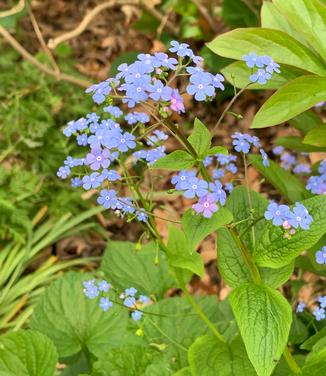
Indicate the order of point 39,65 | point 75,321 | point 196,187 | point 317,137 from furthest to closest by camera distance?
1. point 39,65
2. point 75,321
3. point 317,137
4. point 196,187

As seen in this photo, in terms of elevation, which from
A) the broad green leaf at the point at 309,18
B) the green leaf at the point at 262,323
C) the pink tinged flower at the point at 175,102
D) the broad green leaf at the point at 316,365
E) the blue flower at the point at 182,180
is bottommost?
the broad green leaf at the point at 316,365

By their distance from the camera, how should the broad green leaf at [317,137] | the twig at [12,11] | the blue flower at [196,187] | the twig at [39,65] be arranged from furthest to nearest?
the twig at [39,65], the twig at [12,11], the broad green leaf at [317,137], the blue flower at [196,187]

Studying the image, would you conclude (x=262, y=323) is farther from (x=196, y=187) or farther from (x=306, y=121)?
(x=306, y=121)

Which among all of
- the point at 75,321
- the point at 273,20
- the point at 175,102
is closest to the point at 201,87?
the point at 175,102

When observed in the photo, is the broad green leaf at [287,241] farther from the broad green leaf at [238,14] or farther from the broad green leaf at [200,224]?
the broad green leaf at [238,14]

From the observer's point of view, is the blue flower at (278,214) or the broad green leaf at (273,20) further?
the broad green leaf at (273,20)

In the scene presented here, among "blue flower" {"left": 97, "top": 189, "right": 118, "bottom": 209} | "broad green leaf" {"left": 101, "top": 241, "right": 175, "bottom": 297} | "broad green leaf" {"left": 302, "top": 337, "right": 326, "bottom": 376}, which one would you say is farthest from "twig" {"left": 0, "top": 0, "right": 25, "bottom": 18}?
"broad green leaf" {"left": 302, "top": 337, "right": 326, "bottom": 376}

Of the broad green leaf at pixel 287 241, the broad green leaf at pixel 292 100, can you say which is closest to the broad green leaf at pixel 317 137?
the broad green leaf at pixel 292 100
